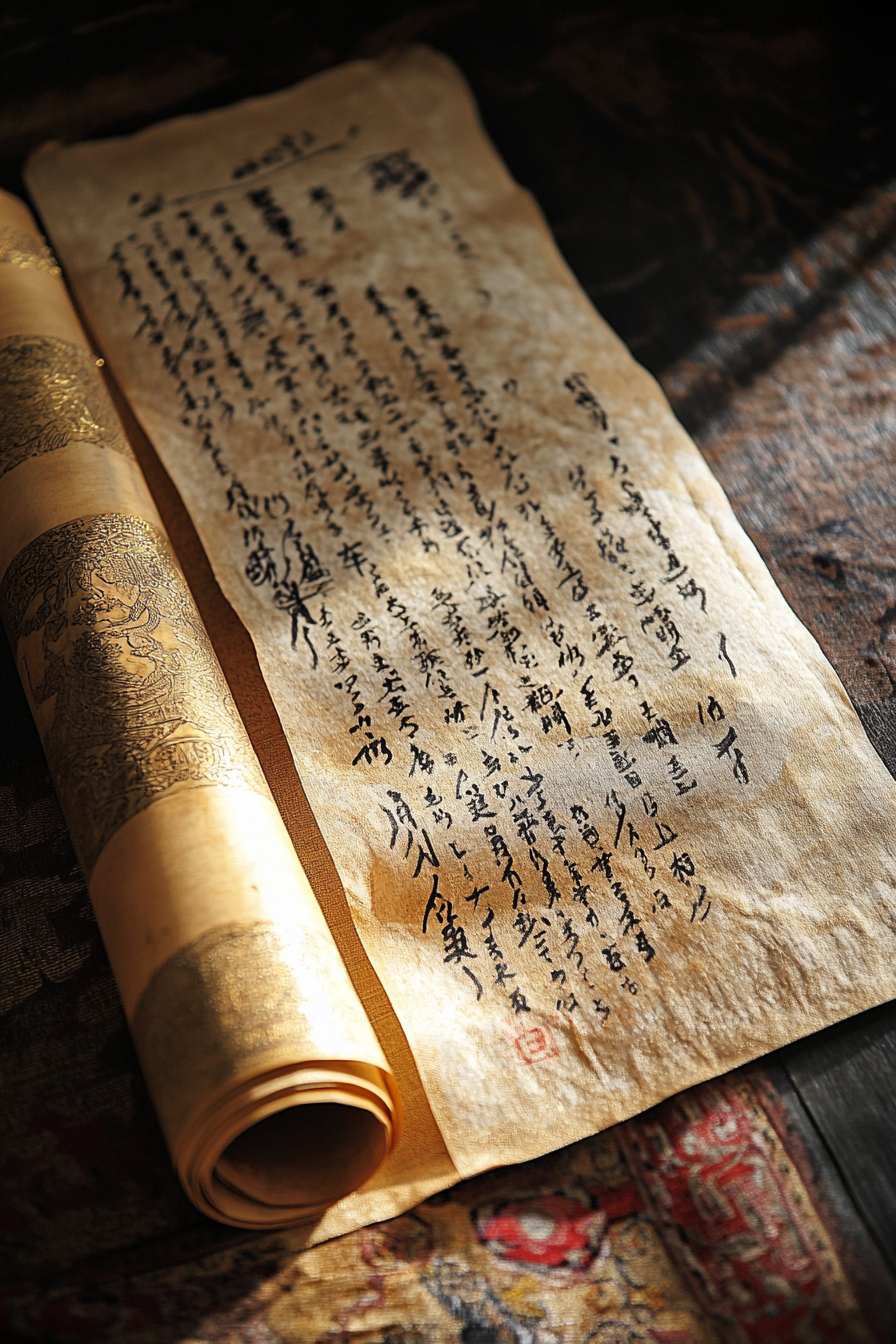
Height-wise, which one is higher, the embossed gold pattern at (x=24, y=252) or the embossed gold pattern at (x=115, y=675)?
the embossed gold pattern at (x=24, y=252)

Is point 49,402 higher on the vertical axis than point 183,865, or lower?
higher

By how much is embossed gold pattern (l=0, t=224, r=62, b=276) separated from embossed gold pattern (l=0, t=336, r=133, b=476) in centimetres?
16

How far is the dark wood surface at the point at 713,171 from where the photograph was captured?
1.06m

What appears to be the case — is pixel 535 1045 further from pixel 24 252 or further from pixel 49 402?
pixel 24 252

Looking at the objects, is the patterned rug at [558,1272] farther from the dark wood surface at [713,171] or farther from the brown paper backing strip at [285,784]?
the dark wood surface at [713,171]

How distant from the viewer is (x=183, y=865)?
0.72m

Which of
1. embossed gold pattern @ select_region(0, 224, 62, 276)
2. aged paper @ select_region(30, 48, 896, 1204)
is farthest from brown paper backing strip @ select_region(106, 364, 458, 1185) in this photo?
embossed gold pattern @ select_region(0, 224, 62, 276)

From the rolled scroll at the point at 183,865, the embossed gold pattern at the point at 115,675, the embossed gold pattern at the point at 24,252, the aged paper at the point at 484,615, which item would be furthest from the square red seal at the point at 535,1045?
the embossed gold pattern at the point at 24,252

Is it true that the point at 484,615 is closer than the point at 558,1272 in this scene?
No

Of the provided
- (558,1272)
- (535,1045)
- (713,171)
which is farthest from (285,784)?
(713,171)

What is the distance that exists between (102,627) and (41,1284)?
503 millimetres

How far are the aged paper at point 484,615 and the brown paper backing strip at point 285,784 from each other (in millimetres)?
26

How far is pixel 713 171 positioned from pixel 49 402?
3.16ft

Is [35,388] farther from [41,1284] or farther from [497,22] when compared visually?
[497,22]
